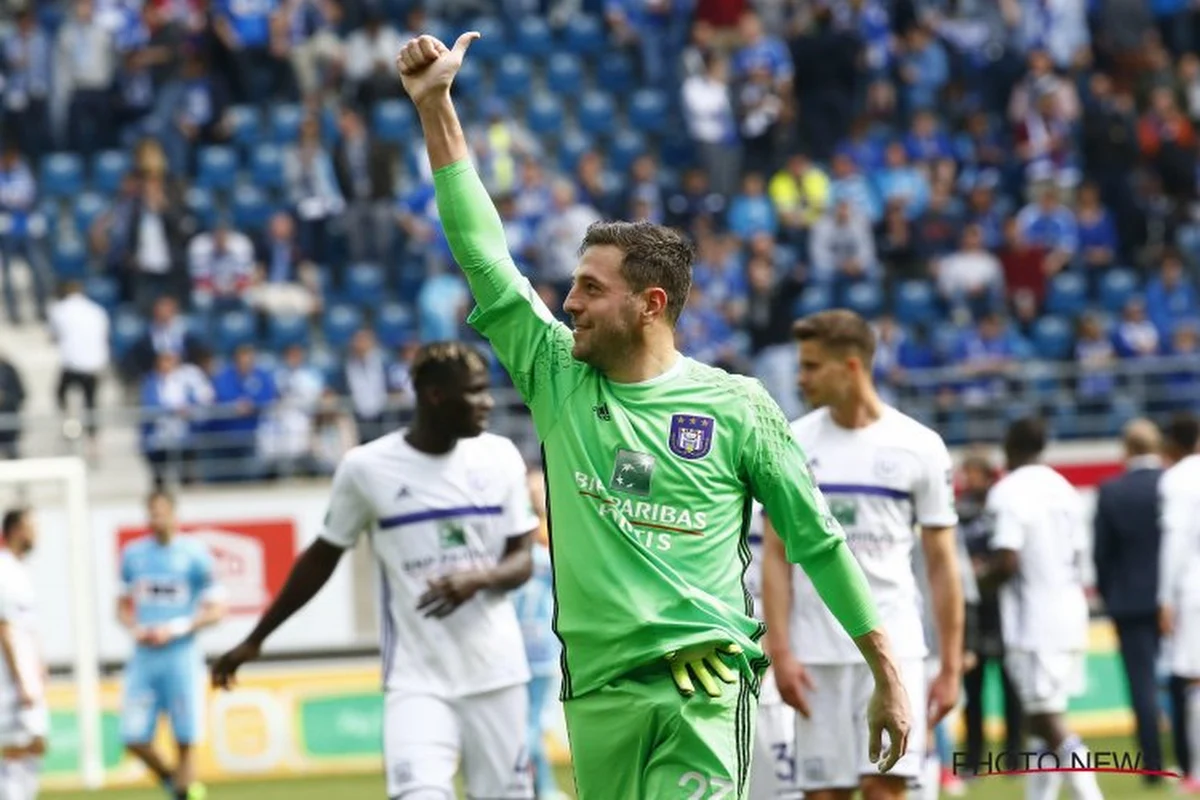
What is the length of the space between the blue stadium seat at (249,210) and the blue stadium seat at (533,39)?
4.66 m

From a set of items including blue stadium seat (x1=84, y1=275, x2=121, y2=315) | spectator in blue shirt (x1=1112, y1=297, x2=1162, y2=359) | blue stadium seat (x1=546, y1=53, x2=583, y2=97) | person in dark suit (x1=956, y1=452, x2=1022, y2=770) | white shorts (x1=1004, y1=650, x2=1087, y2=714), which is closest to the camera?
white shorts (x1=1004, y1=650, x2=1087, y2=714)

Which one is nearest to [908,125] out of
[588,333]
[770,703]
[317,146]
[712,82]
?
[712,82]

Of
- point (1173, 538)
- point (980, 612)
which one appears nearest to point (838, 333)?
point (1173, 538)

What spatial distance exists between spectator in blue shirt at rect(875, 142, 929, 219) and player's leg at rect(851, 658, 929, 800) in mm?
16645

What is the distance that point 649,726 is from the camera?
628 cm

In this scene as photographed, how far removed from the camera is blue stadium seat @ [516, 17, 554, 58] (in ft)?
91.7

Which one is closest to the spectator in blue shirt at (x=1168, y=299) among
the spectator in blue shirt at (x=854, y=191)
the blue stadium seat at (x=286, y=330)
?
the spectator in blue shirt at (x=854, y=191)

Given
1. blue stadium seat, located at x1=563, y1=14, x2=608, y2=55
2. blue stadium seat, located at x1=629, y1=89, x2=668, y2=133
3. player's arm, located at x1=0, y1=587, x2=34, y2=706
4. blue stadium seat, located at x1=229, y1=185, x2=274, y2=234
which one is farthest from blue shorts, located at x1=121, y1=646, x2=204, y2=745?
blue stadium seat, located at x1=563, y1=14, x2=608, y2=55

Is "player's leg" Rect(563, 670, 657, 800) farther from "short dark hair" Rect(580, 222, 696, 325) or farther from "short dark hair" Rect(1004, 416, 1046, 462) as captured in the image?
"short dark hair" Rect(1004, 416, 1046, 462)

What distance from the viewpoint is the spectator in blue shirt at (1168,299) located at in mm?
24016

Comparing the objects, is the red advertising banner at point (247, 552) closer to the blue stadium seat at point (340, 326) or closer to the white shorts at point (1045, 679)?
the blue stadium seat at point (340, 326)

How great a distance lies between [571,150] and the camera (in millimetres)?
26641

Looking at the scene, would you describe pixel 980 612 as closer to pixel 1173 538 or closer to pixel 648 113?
pixel 1173 538

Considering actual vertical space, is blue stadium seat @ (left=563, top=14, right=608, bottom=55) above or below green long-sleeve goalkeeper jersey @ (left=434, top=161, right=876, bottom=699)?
above
